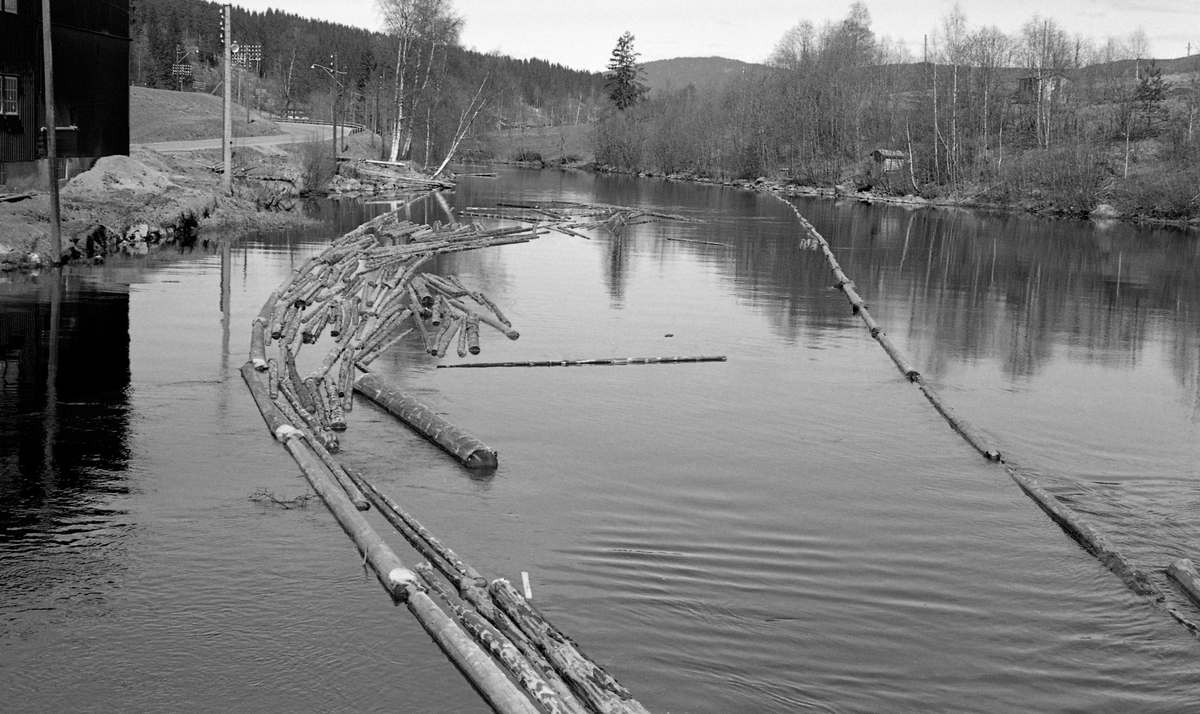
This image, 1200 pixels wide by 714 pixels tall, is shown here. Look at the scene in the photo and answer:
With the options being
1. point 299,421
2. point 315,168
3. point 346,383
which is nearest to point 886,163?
point 315,168

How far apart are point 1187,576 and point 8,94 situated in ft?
103

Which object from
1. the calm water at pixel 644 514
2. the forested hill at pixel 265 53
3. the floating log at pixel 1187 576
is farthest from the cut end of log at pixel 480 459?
the forested hill at pixel 265 53

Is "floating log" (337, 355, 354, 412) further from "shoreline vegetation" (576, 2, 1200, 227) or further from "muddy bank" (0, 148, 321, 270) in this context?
"shoreline vegetation" (576, 2, 1200, 227)

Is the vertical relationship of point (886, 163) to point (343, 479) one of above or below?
above

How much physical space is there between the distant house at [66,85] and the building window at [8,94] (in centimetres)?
3

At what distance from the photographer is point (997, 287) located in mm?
32438

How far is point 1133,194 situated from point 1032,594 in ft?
187

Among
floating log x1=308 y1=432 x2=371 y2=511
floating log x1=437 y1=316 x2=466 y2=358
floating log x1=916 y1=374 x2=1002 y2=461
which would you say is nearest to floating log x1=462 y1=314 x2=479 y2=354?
floating log x1=437 y1=316 x2=466 y2=358

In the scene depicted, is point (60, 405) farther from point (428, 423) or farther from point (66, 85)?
point (66, 85)

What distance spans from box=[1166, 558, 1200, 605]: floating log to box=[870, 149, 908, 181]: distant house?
74545mm

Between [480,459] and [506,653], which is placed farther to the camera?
[480,459]

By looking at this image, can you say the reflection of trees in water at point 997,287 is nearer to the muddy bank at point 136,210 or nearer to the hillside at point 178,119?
the muddy bank at point 136,210

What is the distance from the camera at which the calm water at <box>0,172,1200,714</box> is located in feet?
29.1

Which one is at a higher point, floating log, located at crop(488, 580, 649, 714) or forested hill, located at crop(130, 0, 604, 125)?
forested hill, located at crop(130, 0, 604, 125)
